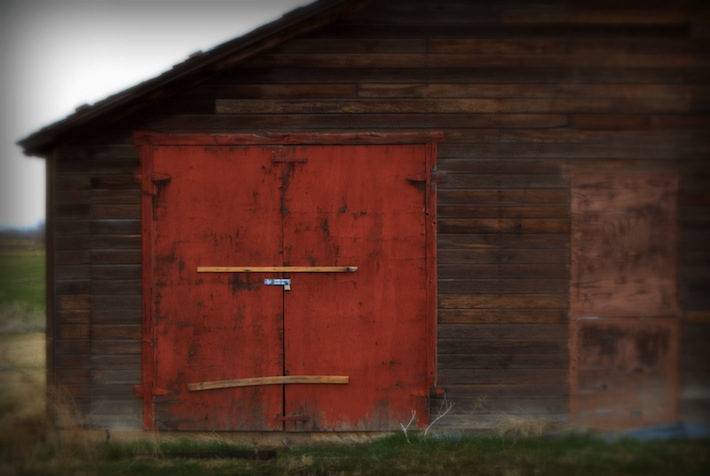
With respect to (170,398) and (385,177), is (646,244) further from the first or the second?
(170,398)

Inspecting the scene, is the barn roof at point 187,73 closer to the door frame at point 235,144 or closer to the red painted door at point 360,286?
the door frame at point 235,144

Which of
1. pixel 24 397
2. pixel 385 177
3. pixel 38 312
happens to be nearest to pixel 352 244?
pixel 385 177

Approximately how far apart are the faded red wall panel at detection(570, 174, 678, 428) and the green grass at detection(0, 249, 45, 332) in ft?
31.7

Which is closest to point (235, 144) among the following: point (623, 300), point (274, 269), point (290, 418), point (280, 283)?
point (274, 269)

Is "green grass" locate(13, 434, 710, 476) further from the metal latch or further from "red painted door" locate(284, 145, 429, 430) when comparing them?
the metal latch

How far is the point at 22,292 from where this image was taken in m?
16.4

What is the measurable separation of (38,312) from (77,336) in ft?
31.0

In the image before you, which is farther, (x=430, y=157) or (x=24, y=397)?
(x=24, y=397)

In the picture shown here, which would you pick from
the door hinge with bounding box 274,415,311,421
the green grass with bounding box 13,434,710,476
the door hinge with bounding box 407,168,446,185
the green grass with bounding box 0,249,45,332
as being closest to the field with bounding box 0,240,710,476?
the green grass with bounding box 13,434,710,476

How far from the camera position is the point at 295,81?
6508 millimetres

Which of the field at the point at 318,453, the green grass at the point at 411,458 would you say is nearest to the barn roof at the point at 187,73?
the field at the point at 318,453

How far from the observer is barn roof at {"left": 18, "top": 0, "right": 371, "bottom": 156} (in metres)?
6.15

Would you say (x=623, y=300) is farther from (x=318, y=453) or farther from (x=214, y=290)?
(x=214, y=290)

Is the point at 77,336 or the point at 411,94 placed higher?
the point at 411,94
